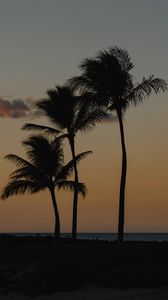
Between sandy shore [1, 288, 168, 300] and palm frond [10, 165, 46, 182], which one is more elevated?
palm frond [10, 165, 46, 182]

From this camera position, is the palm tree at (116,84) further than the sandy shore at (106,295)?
Yes

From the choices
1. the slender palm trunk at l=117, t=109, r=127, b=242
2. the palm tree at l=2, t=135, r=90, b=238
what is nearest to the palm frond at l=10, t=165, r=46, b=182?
the palm tree at l=2, t=135, r=90, b=238

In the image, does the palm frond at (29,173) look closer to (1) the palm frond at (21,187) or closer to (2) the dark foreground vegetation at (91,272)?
(1) the palm frond at (21,187)

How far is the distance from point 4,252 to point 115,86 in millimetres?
10089

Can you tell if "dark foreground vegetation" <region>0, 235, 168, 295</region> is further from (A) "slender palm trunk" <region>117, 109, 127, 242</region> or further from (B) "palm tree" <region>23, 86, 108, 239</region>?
(B) "palm tree" <region>23, 86, 108, 239</region>

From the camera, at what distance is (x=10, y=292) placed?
2459 centimetres

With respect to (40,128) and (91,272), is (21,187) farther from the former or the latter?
(91,272)

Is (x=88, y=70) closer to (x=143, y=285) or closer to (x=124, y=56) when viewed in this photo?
(x=124, y=56)

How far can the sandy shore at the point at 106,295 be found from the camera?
2255cm

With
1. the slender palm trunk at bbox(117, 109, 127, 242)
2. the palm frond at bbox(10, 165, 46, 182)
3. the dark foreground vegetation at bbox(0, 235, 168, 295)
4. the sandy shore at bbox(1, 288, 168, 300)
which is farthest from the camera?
the palm frond at bbox(10, 165, 46, 182)

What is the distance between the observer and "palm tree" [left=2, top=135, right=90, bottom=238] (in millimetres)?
44969

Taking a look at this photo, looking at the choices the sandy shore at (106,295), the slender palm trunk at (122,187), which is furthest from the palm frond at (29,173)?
the sandy shore at (106,295)

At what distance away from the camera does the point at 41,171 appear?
45.3 meters

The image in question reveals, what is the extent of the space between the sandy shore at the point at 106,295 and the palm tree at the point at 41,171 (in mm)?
20772
